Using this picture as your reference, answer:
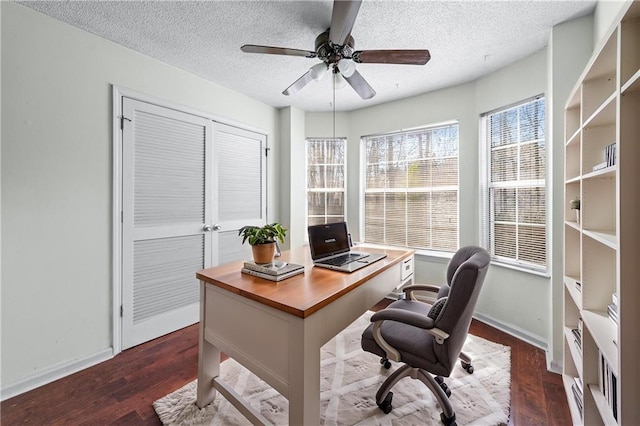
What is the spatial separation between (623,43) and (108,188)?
3.15 metres

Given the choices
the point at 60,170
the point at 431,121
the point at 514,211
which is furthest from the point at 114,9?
the point at 514,211

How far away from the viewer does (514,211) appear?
2697 millimetres

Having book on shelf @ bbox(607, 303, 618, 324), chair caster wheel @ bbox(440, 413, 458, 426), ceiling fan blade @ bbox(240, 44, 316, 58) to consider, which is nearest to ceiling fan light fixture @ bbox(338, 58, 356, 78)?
ceiling fan blade @ bbox(240, 44, 316, 58)

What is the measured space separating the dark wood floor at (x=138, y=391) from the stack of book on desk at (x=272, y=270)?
41.4 inches

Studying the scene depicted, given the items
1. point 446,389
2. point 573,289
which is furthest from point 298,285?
point 573,289

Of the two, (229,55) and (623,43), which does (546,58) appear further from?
(229,55)

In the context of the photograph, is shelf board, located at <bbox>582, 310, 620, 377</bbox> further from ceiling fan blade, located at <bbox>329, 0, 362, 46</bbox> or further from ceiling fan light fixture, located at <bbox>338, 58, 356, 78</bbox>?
ceiling fan light fixture, located at <bbox>338, 58, 356, 78</bbox>

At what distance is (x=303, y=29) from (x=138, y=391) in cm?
286

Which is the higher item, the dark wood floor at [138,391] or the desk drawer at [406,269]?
the desk drawer at [406,269]

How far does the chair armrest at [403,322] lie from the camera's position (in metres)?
1.35

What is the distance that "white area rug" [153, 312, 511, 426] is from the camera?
159cm

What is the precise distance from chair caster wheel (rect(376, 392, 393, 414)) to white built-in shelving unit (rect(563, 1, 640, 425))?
3.20 feet

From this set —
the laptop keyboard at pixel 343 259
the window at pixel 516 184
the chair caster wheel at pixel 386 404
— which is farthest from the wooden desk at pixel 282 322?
the window at pixel 516 184

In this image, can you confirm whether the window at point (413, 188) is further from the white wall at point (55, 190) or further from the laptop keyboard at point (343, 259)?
the white wall at point (55, 190)
